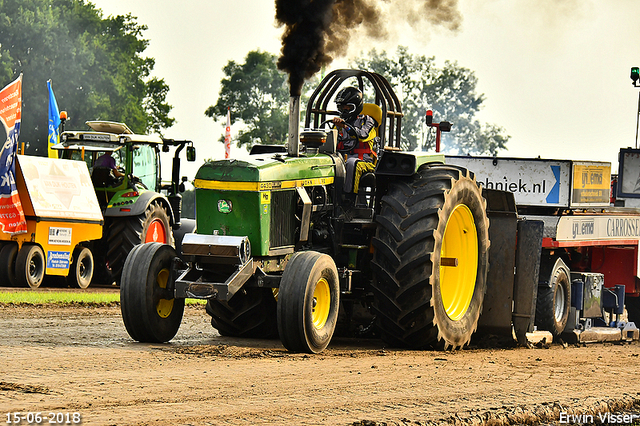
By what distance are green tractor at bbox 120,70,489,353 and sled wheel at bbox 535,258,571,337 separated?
2131mm

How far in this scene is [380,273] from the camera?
9.34 meters

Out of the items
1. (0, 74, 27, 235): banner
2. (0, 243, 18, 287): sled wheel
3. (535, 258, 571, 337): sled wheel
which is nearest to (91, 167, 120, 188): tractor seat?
(0, 74, 27, 235): banner

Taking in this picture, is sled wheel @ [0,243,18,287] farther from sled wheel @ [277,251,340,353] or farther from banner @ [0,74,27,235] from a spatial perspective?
sled wheel @ [277,251,340,353]

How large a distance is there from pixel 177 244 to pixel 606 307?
9929 mm

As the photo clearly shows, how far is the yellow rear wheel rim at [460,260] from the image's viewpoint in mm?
10500

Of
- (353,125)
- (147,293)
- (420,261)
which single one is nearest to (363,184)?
(353,125)

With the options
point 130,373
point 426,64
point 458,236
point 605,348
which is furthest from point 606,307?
point 426,64

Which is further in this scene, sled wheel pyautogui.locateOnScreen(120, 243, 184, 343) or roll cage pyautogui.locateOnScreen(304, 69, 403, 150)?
roll cage pyautogui.locateOnScreen(304, 69, 403, 150)

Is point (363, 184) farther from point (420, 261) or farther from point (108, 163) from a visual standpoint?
point (108, 163)

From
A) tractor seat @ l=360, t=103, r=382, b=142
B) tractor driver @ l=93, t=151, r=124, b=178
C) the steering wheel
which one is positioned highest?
tractor seat @ l=360, t=103, r=382, b=142

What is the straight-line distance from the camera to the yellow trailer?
16.9 m

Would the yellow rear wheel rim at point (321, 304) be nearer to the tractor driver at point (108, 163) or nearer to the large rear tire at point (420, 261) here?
the large rear tire at point (420, 261)

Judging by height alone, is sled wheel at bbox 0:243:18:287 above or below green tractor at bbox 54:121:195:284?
below

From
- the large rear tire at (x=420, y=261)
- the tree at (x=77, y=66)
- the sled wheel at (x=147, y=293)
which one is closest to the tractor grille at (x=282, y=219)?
the large rear tire at (x=420, y=261)
